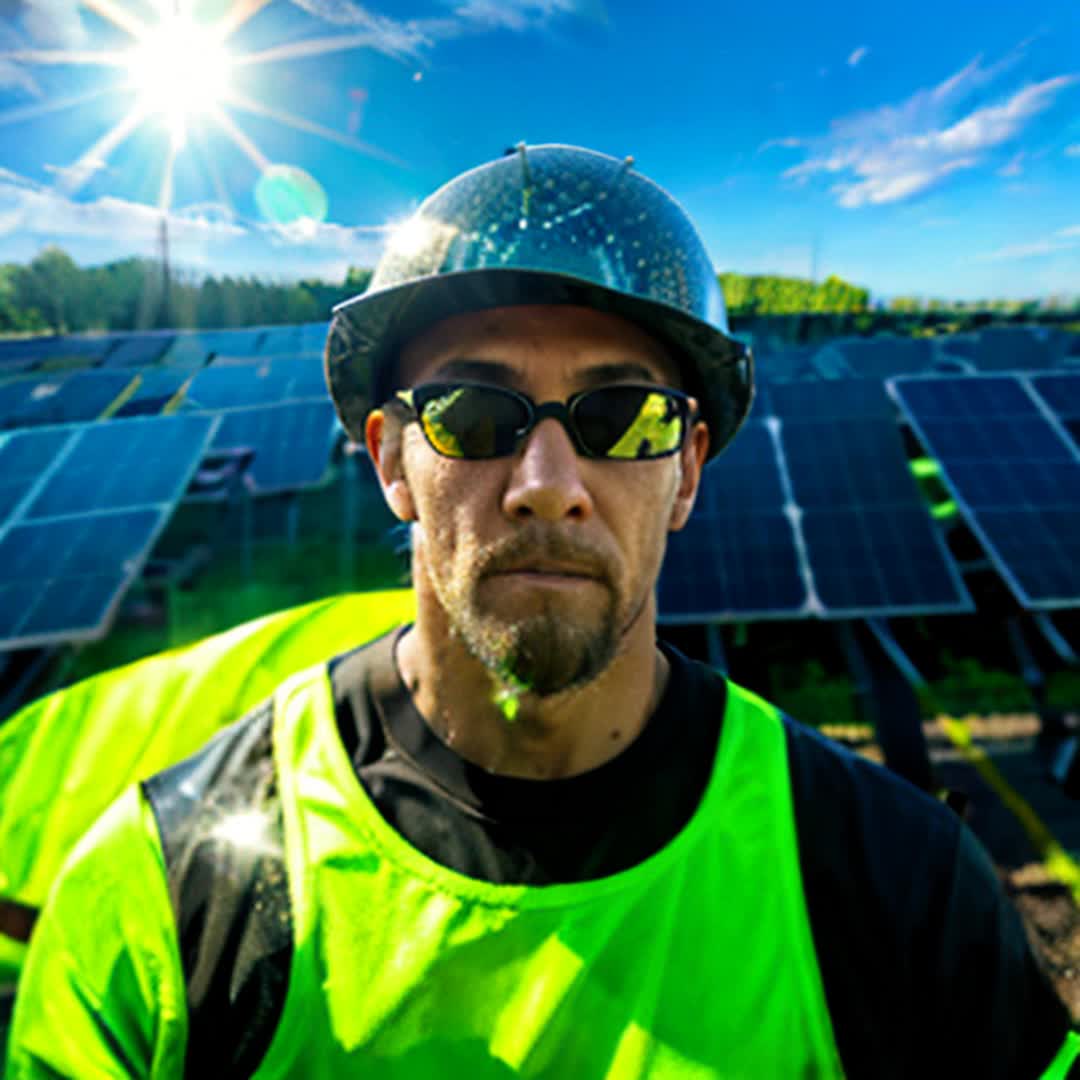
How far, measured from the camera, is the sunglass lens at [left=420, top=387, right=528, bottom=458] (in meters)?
1.47

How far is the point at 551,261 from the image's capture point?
1582mm

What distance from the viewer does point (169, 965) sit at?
1367 mm

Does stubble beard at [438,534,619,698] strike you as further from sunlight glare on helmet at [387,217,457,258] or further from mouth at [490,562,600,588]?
sunlight glare on helmet at [387,217,457,258]

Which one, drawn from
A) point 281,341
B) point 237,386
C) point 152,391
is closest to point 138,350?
point 281,341

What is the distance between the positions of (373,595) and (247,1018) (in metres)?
2.64

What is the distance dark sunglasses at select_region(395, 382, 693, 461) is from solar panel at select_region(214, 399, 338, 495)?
26.6 feet

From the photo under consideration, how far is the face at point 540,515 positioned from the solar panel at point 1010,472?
24.3 feet

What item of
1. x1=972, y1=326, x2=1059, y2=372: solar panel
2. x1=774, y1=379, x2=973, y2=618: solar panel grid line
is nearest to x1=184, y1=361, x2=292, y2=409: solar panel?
x1=774, y1=379, x2=973, y2=618: solar panel grid line

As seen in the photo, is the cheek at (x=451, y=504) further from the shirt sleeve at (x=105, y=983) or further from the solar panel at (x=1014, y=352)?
the solar panel at (x=1014, y=352)

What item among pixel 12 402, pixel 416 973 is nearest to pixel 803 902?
pixel 416 973

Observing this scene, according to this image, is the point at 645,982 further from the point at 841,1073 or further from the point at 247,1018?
the point at 247,1018

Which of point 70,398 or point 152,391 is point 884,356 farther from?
point 70,398

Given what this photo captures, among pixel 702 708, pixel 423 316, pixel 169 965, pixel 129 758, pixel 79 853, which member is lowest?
pixel 129 758

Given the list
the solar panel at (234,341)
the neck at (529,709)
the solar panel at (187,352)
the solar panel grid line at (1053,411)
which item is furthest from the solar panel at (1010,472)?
the solar panel at (187,352)
